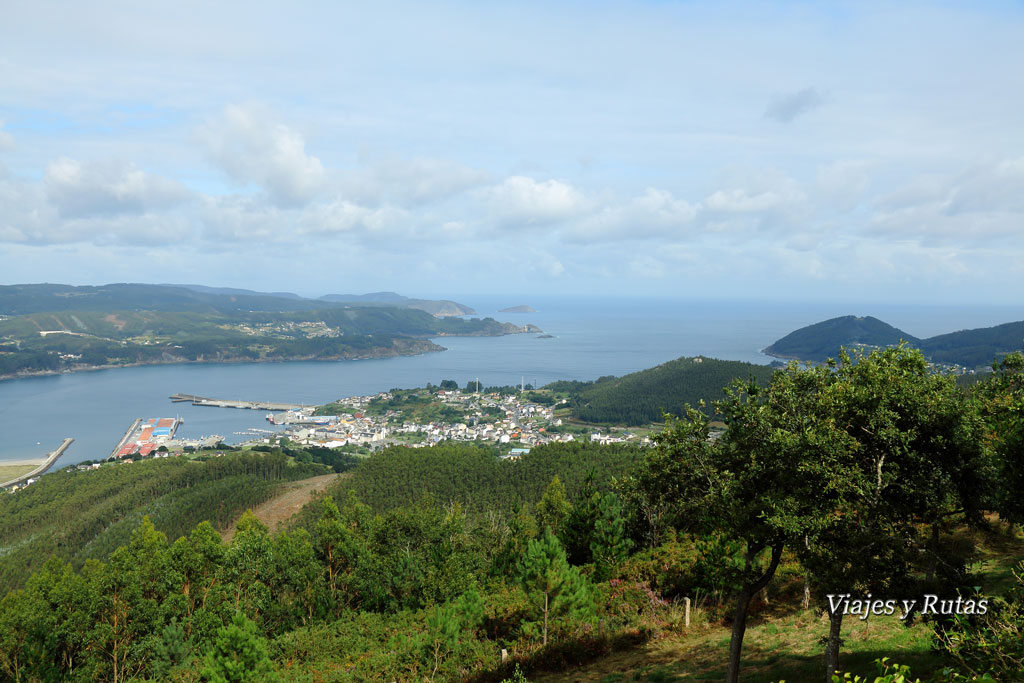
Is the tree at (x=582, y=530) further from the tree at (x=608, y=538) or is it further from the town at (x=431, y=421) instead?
the town at (x=431, y=421)

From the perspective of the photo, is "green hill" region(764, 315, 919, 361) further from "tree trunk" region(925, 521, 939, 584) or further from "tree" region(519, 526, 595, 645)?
"tree trunk" region(925, 521, 939, 584)

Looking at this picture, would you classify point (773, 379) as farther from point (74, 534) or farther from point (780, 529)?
point (74, 534)

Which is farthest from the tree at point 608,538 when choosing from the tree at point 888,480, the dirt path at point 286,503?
the dirt path at point 286,503

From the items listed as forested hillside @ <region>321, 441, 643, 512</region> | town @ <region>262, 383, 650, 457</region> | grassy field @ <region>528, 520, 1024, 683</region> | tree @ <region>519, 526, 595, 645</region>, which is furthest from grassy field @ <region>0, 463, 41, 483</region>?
grassy field @ <region>528, 520, 1024, 683</region>

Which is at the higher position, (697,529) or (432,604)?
(697,529)

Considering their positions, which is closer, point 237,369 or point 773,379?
point 773,379

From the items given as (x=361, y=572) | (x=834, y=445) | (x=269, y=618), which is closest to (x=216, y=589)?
(x=269, y=618)

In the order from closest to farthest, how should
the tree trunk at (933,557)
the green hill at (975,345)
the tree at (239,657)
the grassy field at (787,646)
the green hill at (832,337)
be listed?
the tree trunk at (933,557) → the grassy field at (787,646) → the tree at (239,657) → the green hill at (975,345) → the green hill at (832,337)
